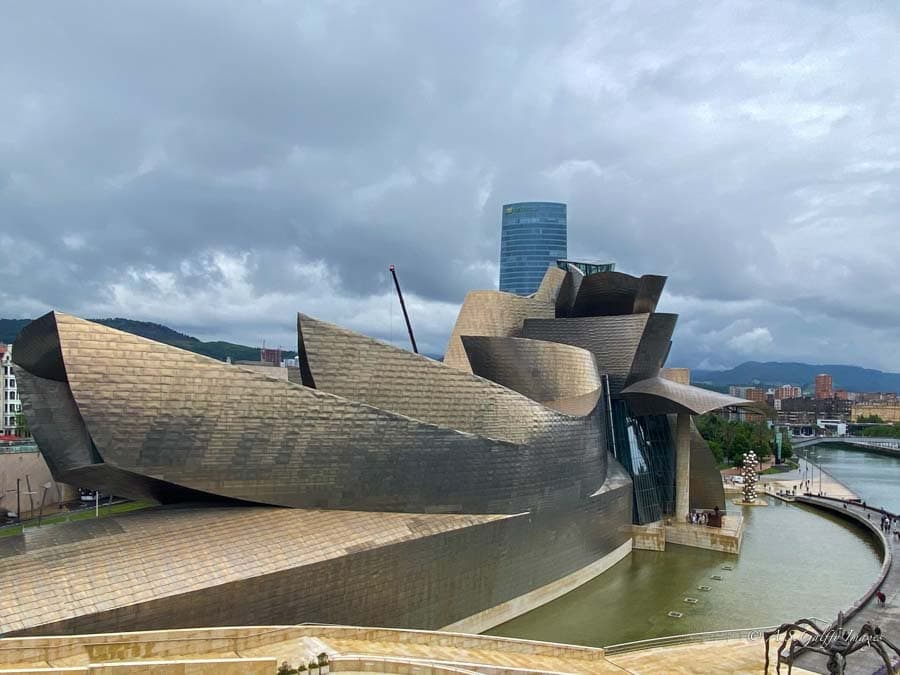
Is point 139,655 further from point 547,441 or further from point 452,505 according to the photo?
point 547,441

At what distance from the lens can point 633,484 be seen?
34625mm

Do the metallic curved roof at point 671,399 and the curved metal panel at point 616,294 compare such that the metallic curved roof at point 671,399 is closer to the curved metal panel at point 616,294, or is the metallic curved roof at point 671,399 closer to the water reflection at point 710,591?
the curved metal panel at point 616,294

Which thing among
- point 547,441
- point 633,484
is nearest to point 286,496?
point 547,441

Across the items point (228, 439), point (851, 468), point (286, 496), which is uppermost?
point (228, 439)

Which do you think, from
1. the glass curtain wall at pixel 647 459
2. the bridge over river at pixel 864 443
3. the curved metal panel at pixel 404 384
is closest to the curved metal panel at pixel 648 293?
the glass curtain wall at pixel 647 459

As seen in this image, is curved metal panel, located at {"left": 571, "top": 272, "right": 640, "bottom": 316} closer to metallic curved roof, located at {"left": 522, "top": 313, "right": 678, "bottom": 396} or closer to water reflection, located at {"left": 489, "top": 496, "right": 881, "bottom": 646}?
metallic curved roof, located at {"left": 522, "top": 313, "right": 678, "bottom": 396}

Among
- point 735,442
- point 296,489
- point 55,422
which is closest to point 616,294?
point 296,489

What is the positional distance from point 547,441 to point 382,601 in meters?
8.63

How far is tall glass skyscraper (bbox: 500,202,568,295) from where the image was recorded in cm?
16925

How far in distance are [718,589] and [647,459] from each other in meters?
10.4

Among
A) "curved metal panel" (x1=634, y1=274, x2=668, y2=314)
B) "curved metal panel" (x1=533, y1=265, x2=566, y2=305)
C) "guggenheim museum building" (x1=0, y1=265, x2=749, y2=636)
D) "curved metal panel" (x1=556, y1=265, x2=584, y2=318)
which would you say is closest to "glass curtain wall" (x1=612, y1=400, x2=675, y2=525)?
"curved metal panel" (x1=634, y1=274, x2=668, y2=314)

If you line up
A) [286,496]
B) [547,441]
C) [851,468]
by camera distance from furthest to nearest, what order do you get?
[851,468] → [547,441] → [286,496]

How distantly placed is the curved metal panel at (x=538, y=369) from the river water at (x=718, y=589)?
7.54 m

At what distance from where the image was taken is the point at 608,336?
36.0 metres
